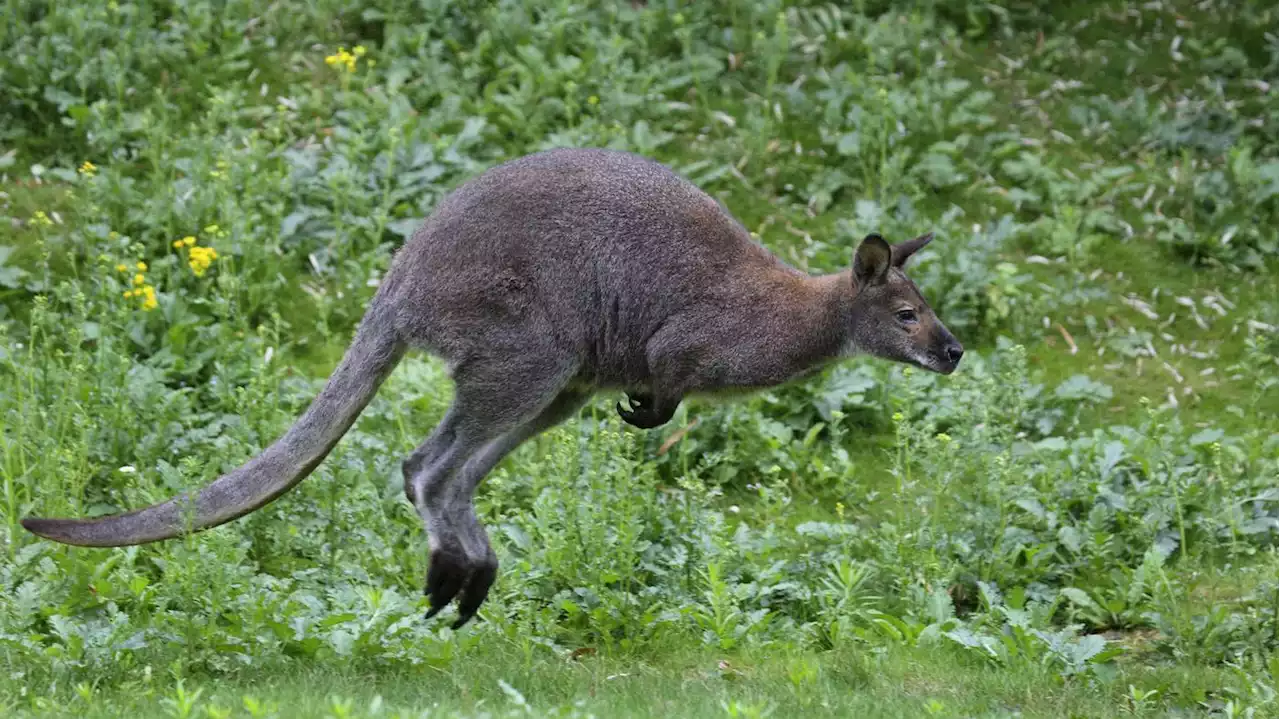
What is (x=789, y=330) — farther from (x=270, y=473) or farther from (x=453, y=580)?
(x=270, y=473)

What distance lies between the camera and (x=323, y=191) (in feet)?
35.9

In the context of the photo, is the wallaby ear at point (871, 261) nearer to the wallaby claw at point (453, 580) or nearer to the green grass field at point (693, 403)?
the green grass field at point (693, 403)

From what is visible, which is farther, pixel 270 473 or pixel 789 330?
pixel 789 330

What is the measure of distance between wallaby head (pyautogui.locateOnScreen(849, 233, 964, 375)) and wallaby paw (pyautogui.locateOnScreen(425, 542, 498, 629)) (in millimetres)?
1792

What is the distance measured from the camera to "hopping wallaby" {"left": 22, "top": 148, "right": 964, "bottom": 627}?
22.6ft

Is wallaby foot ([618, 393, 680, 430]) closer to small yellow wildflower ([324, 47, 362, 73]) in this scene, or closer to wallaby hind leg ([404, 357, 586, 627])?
wallaby hind leg ([404, 357, 586, 627])

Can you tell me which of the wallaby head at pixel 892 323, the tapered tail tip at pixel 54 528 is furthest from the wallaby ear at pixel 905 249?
the tapered tail tip at pixel 54 528

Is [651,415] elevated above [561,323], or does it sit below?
below

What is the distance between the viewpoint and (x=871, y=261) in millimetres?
7238

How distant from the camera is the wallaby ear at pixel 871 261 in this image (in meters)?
7.16

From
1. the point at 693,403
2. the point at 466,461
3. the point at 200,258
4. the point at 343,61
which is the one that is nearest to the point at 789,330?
the point at 466,461

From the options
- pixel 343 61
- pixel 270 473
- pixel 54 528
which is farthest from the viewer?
pixel 343 61

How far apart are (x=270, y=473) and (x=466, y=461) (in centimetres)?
78

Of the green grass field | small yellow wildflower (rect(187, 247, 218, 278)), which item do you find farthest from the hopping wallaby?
small yellow wildflower (rect(187, 247, 218, 278))
